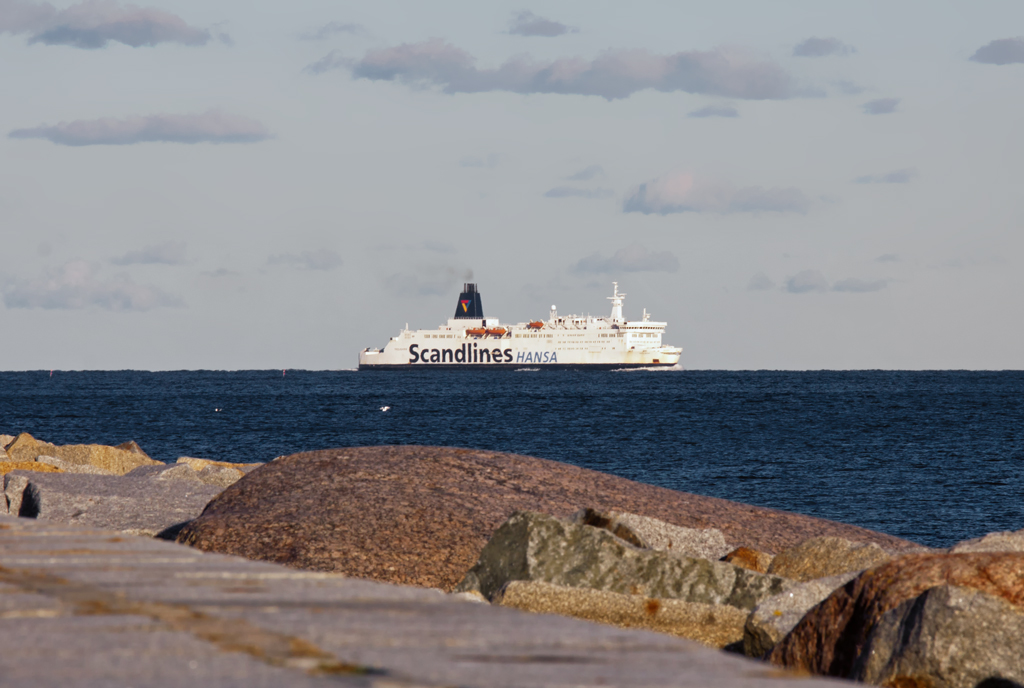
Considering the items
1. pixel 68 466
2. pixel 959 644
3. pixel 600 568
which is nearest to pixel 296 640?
pixel 959 644

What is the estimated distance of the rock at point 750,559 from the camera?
8125 millimetres

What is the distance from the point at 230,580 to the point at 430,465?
713 centimetres

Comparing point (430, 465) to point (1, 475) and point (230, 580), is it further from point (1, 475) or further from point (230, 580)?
point (230, 580)

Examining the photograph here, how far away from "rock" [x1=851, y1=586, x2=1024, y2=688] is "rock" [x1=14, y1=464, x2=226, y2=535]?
6.55m

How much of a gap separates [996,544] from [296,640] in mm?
6316

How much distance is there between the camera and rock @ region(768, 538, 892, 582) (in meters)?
7.38

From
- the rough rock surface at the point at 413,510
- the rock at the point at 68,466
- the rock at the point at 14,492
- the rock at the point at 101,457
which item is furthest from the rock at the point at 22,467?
the rough rock surface at the point at 413,510

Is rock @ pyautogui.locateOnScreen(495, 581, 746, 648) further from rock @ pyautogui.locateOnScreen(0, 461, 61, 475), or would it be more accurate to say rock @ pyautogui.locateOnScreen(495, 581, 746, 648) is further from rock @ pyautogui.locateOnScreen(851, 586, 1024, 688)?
rock @ pyautogui.locateOnScreen(0, 461, 61, 475)

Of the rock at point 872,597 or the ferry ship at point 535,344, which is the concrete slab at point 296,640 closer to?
the rock at point 872,597

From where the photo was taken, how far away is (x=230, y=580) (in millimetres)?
2637

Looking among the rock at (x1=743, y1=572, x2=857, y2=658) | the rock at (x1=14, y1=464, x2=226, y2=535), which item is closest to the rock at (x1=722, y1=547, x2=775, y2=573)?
the rock at (x1=743, y1=572, x2=857, y2=658)

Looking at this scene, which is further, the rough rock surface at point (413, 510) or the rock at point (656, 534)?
the rough rock surface at point (413, 510)

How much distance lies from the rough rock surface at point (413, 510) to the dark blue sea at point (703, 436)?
1026 centimetres

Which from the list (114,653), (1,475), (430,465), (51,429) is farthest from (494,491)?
(51,429)
